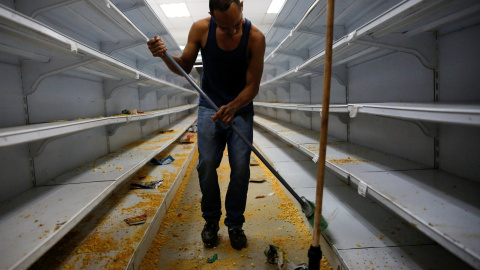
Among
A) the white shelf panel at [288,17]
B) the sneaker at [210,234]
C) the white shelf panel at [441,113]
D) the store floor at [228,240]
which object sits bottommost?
the store floor at [228,240]

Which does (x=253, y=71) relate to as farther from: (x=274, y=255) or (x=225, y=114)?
(x=274, y=255)

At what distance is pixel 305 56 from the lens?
4.14 m

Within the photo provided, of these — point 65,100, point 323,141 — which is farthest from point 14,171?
point 323,141

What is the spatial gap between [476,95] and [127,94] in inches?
147

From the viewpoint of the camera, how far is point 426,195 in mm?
1277

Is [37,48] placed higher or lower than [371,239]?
→ higher

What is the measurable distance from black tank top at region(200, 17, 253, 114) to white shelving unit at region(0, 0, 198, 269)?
2.40 ft

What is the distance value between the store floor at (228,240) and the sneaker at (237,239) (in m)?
0.04

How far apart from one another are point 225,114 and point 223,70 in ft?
1.07

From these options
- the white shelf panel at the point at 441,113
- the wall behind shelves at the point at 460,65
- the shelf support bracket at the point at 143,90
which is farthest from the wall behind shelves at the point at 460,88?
the shelf support bracket at the point at 143,90

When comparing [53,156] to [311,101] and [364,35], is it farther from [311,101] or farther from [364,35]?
[311,101]

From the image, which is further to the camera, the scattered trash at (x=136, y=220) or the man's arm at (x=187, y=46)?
the scattered trash at (x=136, y=220)

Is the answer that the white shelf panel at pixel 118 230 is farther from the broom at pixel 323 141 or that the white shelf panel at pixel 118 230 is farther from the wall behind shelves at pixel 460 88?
the wall behind shelves at pixel 460 88

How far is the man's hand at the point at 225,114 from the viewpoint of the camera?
5.20 ft
